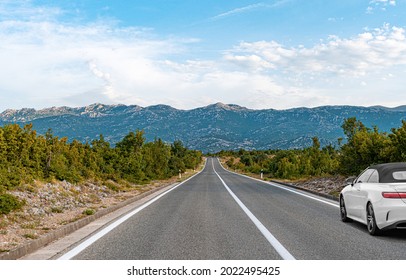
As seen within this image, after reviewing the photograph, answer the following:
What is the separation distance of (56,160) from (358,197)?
13555mm

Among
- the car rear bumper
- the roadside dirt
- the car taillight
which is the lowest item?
the roadside dirt

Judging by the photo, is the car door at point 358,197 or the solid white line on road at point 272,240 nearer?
the solid white line on road at point 272,240

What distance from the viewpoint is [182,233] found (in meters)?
9.60

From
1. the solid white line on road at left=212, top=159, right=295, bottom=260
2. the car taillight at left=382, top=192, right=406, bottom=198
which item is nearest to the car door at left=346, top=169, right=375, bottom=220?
the car taillight at left=382, top=192, right=406, bottom=198

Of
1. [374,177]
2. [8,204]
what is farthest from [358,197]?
[8,204]

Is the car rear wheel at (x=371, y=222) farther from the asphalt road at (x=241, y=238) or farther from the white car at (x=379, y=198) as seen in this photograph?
the asphalt road at (x=241, y=238)

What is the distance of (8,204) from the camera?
11625 mm

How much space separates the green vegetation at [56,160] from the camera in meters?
14.9

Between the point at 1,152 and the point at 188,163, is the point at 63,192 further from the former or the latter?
the point at 188,163

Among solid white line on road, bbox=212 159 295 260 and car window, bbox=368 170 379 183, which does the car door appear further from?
solid white line on road, bbox=212 159 295 260

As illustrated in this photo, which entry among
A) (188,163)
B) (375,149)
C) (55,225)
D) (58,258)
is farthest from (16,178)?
(188,163)

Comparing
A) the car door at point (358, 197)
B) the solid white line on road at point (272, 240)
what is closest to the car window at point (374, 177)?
the car door at point (358, 197)

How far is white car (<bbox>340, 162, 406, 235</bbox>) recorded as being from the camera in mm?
8680

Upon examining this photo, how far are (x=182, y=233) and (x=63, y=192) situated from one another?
876 cm
